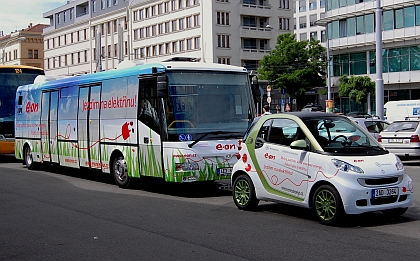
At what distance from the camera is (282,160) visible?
964cm

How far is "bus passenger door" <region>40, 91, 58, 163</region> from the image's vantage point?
59.1ft

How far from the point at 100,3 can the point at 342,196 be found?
8197 centimetres

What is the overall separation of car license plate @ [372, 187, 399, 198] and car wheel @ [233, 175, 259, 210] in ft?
7.92

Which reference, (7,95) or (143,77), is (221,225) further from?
(7,95)

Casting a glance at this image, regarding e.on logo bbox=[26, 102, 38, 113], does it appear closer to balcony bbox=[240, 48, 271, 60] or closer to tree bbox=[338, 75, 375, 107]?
tree bbox=[338, 75, 375, 107]

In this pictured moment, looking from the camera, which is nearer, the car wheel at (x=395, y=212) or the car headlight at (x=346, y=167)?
the car headlight at (x=346, y=167)

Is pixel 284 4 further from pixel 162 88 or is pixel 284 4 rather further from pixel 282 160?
pixel 282 160

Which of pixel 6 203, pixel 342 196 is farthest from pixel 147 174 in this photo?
pixel 342 196

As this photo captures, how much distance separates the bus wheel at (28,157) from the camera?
2008 centimetres

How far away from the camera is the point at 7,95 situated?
78.0 ft

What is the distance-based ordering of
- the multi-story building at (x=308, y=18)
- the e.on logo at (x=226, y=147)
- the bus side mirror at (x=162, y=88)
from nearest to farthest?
1. the bus side mirror at (x=162, y=88)
2. the e.on logo at (x=226, y=147)
3. the multi-story building at (x=308, y=18)

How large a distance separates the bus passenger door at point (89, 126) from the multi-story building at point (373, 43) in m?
45.6

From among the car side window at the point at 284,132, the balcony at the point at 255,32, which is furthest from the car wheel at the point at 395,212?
the balcony at the point at 255,32

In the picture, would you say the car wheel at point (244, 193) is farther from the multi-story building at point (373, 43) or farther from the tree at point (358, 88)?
the multi-story building at point (373, 43)
